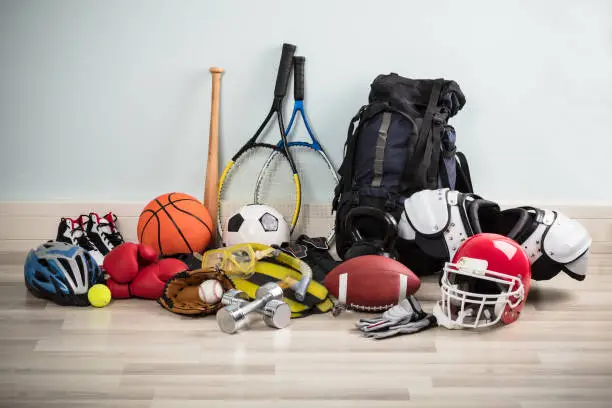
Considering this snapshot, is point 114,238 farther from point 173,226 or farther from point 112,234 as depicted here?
point 173,226

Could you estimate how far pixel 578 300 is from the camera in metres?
3.04

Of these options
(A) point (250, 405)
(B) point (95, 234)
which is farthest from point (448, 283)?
(B) point (95, 234)

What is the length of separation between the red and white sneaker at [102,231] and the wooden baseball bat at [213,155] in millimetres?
423

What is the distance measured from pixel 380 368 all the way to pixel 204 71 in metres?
1.79

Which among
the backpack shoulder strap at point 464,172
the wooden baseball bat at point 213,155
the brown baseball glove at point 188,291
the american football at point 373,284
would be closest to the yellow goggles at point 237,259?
the brown baseball glove at point 188,291

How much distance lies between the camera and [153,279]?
297 cm

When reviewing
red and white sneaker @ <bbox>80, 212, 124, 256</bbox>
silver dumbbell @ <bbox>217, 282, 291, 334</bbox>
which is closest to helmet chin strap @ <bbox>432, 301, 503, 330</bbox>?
silver dumbbell @ <bbox>217, 282, 291, 334</bbox>

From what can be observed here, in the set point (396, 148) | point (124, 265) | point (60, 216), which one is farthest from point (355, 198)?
point (60, 216)

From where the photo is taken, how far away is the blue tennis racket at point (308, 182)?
12.0 feet

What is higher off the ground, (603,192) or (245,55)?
(245,55)

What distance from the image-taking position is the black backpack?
3299 millimetres

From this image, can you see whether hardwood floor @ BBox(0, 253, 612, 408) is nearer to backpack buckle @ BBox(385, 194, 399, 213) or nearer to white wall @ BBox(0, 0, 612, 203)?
backpack buckle @ BBox(385, 194, 399, 213)

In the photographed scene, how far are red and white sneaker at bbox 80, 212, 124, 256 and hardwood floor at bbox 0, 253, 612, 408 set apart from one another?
539 mm

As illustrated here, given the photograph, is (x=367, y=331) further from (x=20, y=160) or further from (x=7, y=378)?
(x=20, y=160)
